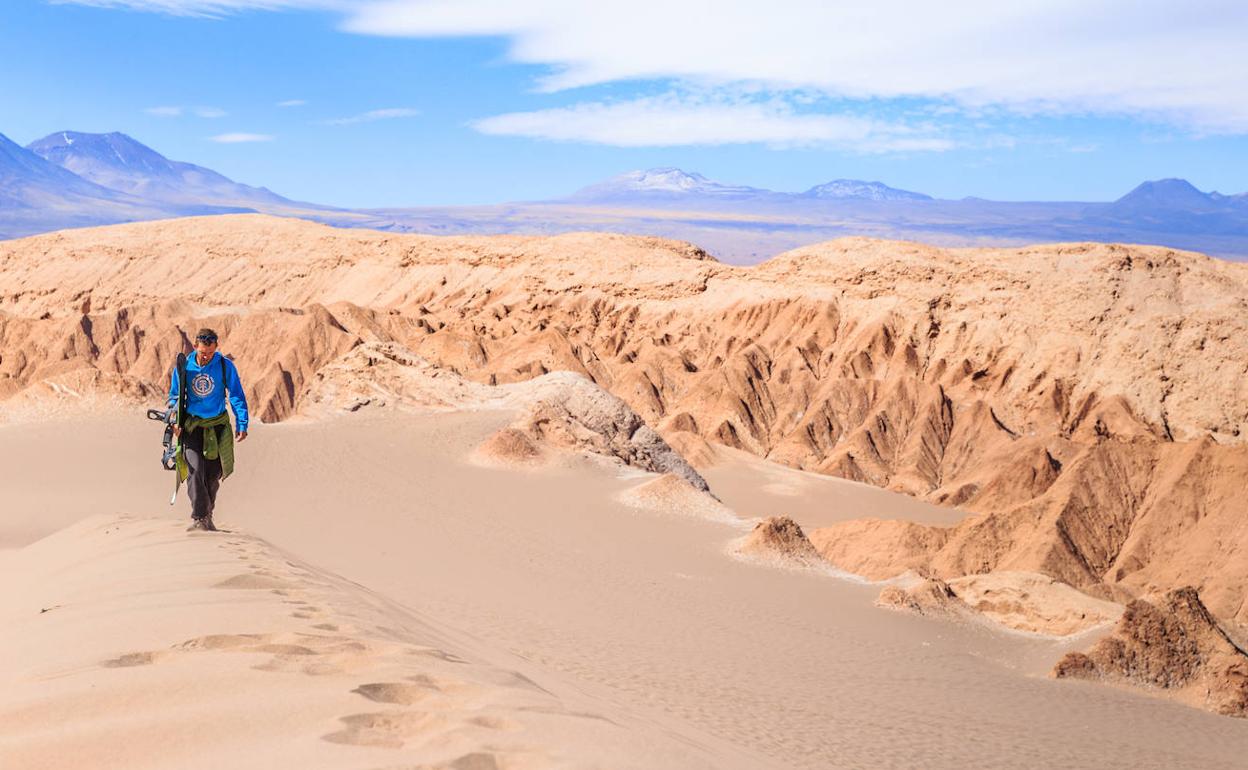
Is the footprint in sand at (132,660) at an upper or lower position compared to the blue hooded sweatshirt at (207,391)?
lower

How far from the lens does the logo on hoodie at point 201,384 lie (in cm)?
999

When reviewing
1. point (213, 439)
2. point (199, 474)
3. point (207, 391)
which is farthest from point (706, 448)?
point (207, 391)

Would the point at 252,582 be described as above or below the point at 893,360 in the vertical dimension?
above

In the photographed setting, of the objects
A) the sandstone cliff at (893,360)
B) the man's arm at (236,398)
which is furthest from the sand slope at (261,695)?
the sandstone cliff at (893,360)

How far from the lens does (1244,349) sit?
162ft

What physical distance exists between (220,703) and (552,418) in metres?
21.5

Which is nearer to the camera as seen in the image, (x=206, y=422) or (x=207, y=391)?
(x=207, y=391)

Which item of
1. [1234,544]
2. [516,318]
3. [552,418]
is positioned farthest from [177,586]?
[516,318]

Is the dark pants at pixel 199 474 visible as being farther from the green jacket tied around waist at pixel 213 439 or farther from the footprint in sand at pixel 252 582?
the footprint in sand at pixel 252 582

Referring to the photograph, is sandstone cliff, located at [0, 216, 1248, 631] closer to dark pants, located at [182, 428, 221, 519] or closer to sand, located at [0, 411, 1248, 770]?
sand, located at [0, 411, 1248, 770]

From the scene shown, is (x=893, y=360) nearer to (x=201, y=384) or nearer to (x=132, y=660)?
(x=201, y=384)

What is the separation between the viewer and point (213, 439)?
34.0 feet

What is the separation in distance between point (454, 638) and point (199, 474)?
3350 millimetres

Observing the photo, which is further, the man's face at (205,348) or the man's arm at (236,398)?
the man's arm at (236,398)
